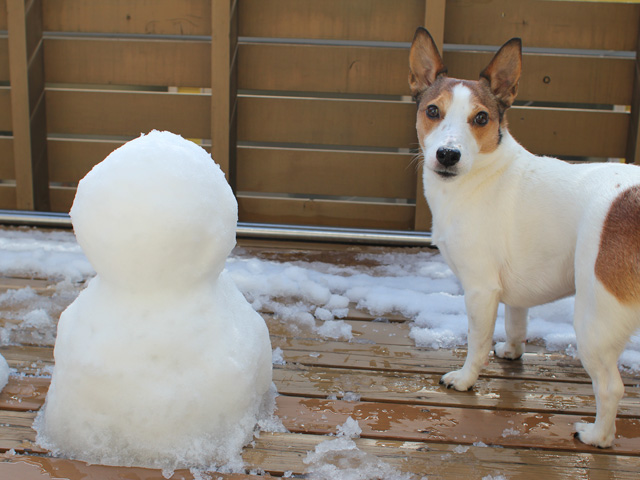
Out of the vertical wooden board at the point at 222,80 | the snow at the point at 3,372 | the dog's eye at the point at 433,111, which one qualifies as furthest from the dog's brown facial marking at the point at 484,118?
the vertical wooden board at the point at 222,80

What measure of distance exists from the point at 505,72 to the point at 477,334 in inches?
39.8

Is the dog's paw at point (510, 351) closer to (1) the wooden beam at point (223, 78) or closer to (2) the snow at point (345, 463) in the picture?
(2) the snow at point (345, 463)

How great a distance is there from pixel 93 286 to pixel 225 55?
2951 mm

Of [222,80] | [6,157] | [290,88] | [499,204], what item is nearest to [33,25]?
[6,157]

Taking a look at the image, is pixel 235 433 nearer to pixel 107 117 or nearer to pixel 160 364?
pixel 160 364

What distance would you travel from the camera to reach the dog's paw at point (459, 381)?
2189 mm

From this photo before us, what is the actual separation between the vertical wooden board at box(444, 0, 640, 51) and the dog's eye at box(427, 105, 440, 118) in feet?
7.98

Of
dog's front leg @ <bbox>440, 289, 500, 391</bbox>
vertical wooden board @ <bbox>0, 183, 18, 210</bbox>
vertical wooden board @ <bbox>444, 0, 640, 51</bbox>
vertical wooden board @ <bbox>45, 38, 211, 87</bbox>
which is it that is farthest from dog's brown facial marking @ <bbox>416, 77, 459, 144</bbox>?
vertical wooden board @ <bbox>0, 183, 18, 210</bbox>

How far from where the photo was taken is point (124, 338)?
163 centimetres

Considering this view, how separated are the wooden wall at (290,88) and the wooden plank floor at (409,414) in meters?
2.21

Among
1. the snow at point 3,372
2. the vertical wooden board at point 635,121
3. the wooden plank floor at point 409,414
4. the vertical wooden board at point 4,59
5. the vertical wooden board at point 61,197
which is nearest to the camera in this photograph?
the wooden plank floor at point 409,414

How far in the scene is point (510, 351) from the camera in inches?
98.0

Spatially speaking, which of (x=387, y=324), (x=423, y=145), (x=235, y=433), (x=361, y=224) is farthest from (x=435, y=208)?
(x=361, y=224)

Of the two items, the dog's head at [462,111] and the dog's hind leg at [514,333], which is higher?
the dog's head at [462,111]
